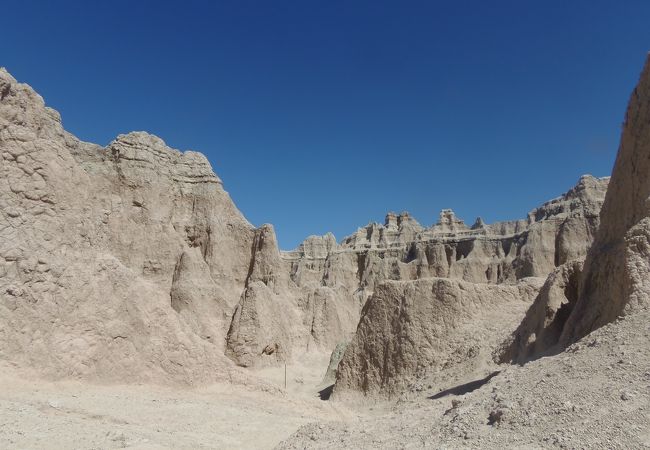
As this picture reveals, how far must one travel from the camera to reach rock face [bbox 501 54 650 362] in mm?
10422

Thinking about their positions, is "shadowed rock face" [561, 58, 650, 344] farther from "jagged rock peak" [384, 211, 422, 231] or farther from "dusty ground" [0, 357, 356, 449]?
"jagged rock peak" [384, 211, 422, 231]

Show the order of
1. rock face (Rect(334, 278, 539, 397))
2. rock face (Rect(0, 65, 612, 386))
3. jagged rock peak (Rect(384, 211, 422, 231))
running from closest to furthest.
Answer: rock face (Rect(0, 65, 612, 386)) → rock face (Rect(334, 278, 539, 397)) → jagged rock peak (Rect(384, 211, 422, 231))

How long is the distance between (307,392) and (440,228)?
48928 mm

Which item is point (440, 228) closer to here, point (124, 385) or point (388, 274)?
point (388, 274)

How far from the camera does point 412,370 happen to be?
707 inches

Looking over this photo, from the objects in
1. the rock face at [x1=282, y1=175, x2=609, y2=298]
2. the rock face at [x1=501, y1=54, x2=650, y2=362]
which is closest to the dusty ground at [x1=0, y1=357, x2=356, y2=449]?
the rock face at [x1=501, y1=54, x2=650, y2=362]

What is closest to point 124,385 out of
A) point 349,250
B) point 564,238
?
point 564,238

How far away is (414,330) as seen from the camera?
60.8ft

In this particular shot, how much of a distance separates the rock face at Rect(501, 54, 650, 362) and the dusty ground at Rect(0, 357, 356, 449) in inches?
256

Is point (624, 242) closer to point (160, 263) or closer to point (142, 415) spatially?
Answer: point (142, 415)

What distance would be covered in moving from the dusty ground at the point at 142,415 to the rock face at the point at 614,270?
650 cm

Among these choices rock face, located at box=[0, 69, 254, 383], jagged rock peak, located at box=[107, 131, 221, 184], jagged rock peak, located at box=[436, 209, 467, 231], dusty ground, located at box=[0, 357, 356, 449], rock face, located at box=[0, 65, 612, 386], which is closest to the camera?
dusty ground, located at box=[0, 357, 356, 449]

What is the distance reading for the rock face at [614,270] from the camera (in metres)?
10.4

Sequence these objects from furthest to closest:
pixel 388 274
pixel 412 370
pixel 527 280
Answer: pixel 388 274
pixel 527 280
pixel 412 370
